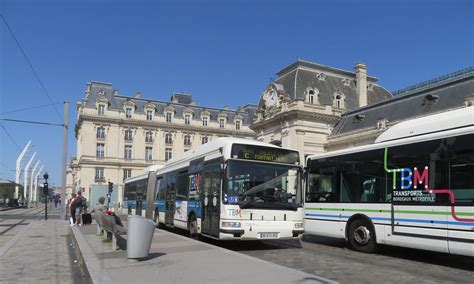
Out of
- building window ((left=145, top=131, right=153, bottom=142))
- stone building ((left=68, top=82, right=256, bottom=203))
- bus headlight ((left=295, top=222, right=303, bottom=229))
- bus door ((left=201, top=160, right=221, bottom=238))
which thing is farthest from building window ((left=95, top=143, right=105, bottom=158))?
bus headlight ((left=295, top=222, right=303, bottom=229))

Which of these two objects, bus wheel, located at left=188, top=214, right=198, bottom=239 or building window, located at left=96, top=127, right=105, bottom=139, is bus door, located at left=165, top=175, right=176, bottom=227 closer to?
bus wheel, located at left=188, top=214, right=198, bottom=239

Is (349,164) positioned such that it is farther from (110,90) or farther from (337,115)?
(110,90)

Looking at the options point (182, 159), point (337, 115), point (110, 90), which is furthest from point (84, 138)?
point (182, 159)

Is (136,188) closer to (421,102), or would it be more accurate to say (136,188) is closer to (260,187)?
(260,187)

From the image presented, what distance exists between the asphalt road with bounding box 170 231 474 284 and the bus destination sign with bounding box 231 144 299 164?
263 centimetres

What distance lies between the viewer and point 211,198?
13.8 m

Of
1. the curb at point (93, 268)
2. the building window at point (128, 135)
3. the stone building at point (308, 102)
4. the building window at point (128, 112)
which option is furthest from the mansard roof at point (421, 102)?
the building window at point (128, 112)

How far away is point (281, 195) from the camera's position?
13242mm

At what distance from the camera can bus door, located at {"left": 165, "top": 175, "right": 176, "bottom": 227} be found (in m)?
18.5

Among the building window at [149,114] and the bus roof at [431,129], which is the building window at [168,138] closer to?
the building window at [149,114]

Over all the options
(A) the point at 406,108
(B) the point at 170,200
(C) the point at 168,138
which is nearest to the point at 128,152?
(C) the point at 168,138

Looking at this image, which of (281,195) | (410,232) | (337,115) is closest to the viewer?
(410,232)

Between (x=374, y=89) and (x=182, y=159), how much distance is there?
166 feet

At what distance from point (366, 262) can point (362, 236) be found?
6.99ft
